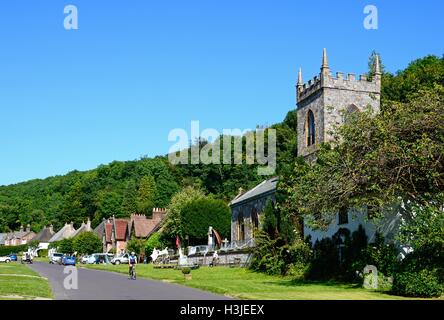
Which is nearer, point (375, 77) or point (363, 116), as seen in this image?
point (363, 116)

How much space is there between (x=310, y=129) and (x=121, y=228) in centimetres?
5122

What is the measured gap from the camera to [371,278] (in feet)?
86.4

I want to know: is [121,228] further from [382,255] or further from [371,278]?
[371,278]

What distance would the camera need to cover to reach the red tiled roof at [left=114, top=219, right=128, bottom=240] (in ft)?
299

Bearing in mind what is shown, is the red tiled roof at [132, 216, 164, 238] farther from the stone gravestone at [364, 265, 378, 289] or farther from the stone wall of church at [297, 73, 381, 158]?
the stone gravestone at [364, 265, 378, 289]

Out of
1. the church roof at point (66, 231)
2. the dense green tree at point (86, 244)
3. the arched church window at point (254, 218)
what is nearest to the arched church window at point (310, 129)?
the arched church window at point (254, 218)

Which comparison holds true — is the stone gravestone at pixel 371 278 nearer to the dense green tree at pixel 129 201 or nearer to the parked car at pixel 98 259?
the parked car at pixel 98 259

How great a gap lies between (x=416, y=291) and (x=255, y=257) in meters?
18.1

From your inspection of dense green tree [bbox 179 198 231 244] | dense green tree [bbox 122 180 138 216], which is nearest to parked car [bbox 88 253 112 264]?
dense green tree [bbox 179 198 231 244]

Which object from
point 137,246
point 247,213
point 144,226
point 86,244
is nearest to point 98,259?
point 137,246

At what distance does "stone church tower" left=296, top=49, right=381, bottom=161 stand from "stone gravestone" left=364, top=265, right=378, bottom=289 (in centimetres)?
1917

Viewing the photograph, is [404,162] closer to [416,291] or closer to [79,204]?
[416,291]
